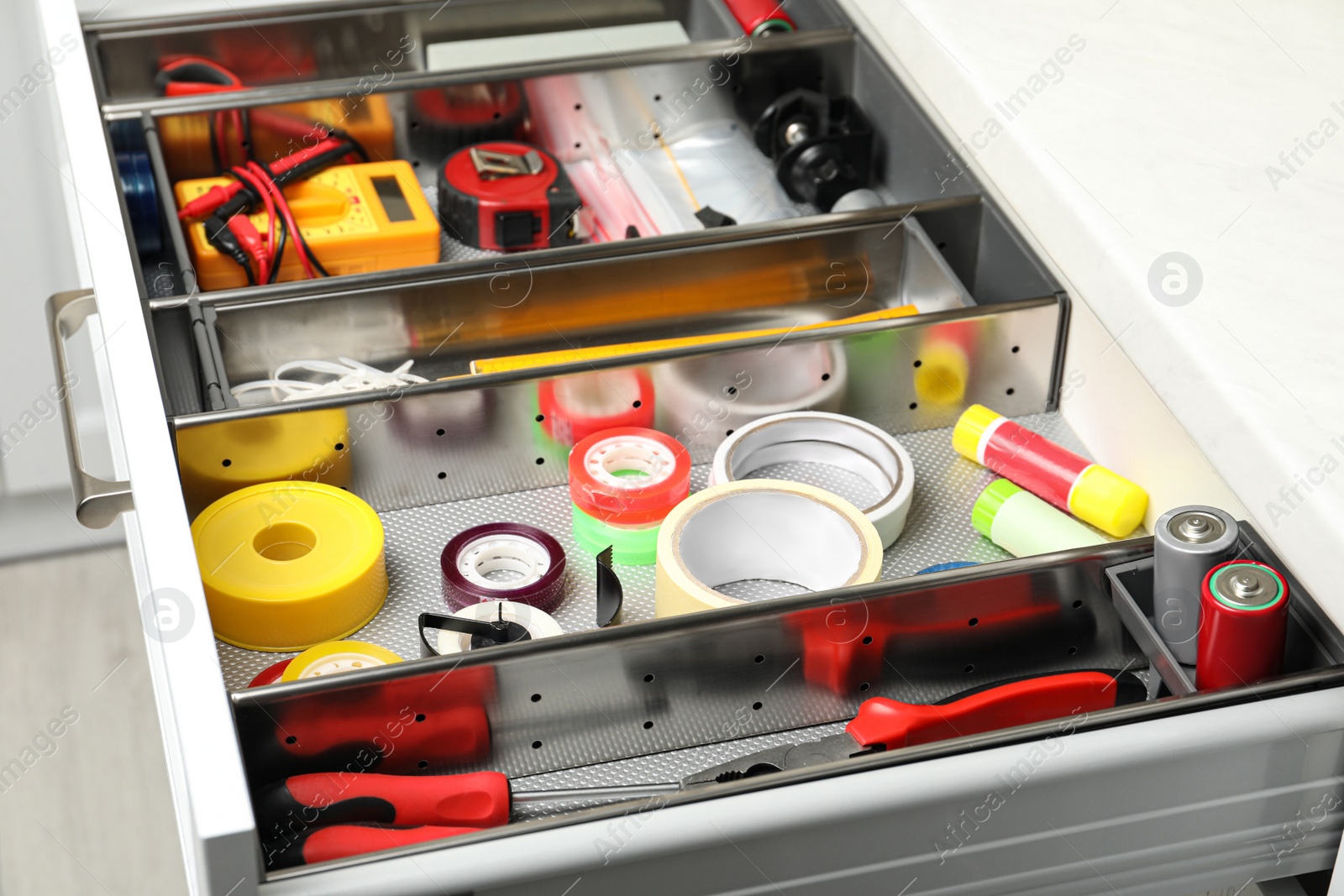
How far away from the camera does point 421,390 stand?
3.35 feet

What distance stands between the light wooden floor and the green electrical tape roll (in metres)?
1.09

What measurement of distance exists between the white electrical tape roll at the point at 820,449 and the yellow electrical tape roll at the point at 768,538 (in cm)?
5

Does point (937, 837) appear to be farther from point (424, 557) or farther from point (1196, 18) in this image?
point (1196, 18)

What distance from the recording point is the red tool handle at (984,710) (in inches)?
33.1

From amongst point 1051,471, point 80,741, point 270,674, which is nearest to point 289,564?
point 270,674

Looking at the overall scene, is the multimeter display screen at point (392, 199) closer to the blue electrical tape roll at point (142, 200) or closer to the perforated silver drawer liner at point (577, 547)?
the blue electrical tape roll at point (142, 200)

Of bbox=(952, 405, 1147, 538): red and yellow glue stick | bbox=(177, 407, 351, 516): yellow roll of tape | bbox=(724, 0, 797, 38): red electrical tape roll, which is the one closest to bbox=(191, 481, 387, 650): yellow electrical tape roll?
bbox=(177, 407, 351, 516): yellow roll of tape

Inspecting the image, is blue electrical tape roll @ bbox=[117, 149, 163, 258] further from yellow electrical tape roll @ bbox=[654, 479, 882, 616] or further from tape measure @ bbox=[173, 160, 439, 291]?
yellow electrical tape roll @ bbox=[654, 479, 882, 616]

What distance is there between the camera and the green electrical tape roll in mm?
1039

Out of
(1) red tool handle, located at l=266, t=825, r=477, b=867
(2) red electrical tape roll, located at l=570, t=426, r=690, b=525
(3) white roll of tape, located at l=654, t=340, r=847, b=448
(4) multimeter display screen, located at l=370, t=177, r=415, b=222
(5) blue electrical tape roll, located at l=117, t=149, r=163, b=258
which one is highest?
(5) blue electrical tape roll, located at l=117, t=149, r=163, b=258

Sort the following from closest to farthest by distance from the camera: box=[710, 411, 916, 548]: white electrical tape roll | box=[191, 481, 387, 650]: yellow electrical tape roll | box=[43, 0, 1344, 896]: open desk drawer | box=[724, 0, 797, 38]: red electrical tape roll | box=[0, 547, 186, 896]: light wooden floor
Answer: box=[43, 0, 1344, 896]: open desk drawer
box=[191, 481, 387, 650]: yellow electrical tape roll
box=[710, 411, 916, 548]: white electrical tape roll
box=[724, 0, 797, 38]: red electrical tape roll
box=[0, 547, 186, 896]: light wooden floor

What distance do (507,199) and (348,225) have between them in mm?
155

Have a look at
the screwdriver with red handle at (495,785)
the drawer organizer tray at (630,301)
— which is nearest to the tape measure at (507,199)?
the drawer organizer tray at (630,301)

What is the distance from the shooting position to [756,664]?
2.93 feet
